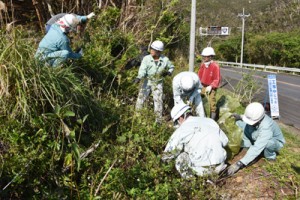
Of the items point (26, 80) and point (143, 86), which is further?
point (143, 86)

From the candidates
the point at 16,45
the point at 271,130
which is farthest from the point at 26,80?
the point at 271,130

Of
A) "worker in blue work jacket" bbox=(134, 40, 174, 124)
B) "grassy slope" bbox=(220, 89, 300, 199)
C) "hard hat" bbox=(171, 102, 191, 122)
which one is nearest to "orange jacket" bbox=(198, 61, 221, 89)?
"worker in blue work jacket" bbox=(134, 40, 174, 124)

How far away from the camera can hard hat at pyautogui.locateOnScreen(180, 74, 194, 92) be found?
4.86 m

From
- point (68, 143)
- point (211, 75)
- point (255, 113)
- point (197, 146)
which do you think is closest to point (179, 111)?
point (197, 146)

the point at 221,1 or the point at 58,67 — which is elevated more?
the point at 221,1

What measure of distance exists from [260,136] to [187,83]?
1.28m

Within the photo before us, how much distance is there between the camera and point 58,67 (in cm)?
Answer: 373

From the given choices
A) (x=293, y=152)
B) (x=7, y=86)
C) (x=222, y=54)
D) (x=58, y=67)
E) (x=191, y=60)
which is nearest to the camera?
(x=7, y=86)

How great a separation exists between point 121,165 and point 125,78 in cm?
250

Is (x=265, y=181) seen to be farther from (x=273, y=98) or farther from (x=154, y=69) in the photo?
(x=273, y=98)

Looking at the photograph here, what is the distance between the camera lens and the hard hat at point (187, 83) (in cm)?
486

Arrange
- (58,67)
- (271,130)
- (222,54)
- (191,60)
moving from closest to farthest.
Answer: (58,67), (271,130), (191,60), (222,54)

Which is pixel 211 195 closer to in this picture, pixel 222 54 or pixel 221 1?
pixel 222 54

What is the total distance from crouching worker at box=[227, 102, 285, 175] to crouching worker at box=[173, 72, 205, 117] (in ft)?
2.81
